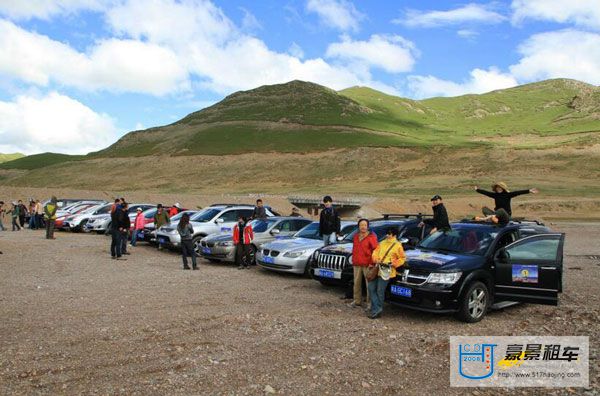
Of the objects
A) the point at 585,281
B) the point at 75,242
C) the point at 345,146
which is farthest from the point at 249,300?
the point at 345,146

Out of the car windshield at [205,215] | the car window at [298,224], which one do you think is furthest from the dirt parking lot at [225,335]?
the car windshield at [205,215]

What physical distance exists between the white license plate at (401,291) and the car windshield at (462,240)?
127cm

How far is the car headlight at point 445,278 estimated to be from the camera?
25.3ft

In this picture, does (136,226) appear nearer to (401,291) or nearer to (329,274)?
(329,274)

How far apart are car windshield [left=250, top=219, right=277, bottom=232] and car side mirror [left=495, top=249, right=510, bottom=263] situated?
761 centimetres

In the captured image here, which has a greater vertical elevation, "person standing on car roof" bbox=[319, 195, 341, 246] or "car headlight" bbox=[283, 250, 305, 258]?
"person standing on car roof" bbox=[319, 195, 341, 246]

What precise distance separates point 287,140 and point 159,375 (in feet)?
342

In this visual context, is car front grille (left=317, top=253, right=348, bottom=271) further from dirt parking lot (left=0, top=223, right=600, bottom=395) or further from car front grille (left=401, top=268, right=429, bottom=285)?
car front grille (left=401, top=268, right=429, bottom=285)

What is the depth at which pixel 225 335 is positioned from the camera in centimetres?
690

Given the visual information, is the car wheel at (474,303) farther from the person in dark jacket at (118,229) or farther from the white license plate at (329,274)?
the person in dark jacket at (118,229)

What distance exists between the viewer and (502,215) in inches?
383

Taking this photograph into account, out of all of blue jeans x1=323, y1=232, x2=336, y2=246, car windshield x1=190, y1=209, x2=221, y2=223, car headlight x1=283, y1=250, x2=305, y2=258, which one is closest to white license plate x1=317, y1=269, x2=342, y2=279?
blue jeans x1=323, y1=232, x2=336, y2=246

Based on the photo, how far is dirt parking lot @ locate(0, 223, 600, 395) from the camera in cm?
529

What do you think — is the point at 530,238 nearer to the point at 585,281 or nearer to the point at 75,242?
the point at 585,281
